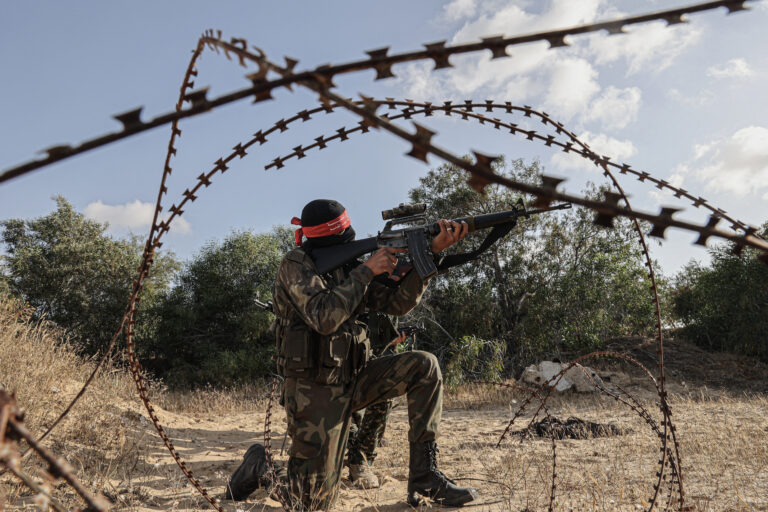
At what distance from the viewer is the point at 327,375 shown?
4078 mm

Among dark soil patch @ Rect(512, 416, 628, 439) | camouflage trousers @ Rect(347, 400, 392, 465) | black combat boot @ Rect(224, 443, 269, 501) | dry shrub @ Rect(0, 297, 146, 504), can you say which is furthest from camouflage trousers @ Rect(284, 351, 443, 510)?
dark soil patch @ Rect(512, 416, 628, 439)

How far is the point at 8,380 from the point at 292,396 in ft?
16.7

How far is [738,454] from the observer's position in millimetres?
5473

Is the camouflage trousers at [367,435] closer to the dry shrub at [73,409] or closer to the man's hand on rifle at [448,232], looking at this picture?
the man's hand on rifle at [448,232]

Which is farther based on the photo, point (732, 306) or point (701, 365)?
point (732, 306)

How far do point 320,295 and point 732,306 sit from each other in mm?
19288

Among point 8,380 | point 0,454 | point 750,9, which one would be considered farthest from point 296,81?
point 8,380

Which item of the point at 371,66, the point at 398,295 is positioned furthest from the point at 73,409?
the point at 371,66

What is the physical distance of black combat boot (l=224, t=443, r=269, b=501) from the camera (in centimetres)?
453

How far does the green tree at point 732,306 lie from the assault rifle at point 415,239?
15.6 meters

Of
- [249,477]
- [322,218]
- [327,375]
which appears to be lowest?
[249,477]

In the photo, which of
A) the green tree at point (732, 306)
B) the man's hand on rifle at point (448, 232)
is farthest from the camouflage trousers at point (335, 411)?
the green tree at point (732, 306)

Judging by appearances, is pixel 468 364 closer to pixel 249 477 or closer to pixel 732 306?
pixel 249 477

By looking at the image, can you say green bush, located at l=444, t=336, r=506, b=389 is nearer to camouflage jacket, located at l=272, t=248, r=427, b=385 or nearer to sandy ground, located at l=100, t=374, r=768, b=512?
sandy ground, located at l=100, t=374, r=768, b=512
